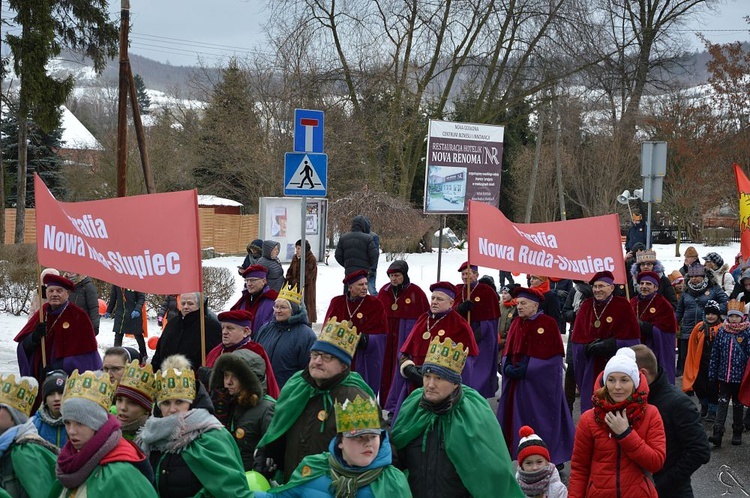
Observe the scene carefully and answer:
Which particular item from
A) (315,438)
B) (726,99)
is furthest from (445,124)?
(726,99)

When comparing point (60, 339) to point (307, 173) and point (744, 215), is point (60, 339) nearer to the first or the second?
point (307, 173)

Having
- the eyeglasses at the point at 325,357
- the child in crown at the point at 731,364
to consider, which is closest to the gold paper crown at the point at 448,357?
the eyeglasses at the point at 325,357

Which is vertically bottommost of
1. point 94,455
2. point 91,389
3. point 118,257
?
point 94,455

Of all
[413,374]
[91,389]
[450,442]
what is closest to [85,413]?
[91,389]

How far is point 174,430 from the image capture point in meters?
4.19

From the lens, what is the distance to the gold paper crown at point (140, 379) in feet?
15.5

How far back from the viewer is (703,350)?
394 inches

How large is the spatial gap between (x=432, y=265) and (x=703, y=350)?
17.0 m

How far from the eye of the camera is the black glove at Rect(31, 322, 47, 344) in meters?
7.37

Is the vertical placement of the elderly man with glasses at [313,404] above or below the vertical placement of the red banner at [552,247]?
below

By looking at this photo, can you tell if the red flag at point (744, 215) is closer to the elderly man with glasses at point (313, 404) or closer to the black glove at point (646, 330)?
the black glove at point (646, 330)

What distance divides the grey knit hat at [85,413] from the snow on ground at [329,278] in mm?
8241

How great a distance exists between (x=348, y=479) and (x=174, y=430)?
0.94 metres

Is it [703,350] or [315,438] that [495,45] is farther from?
[315,438]
